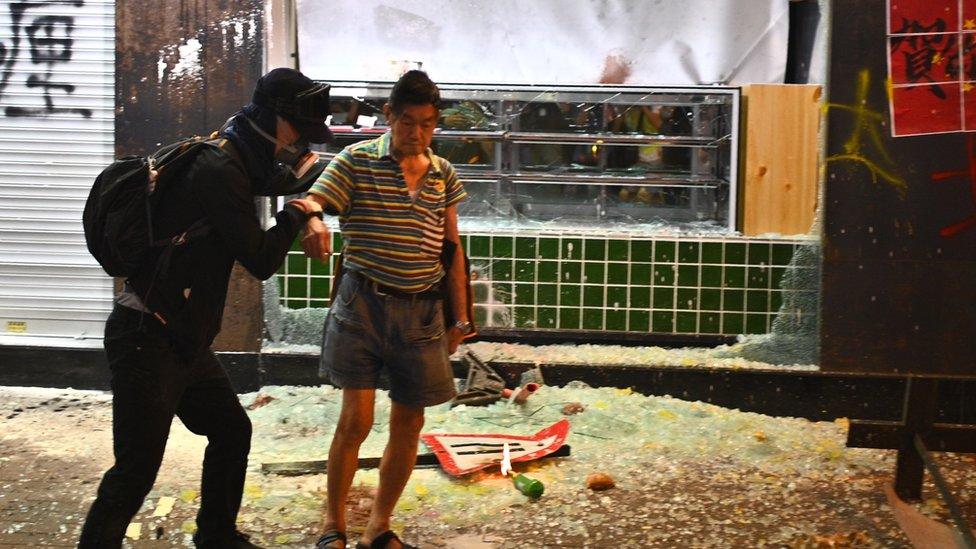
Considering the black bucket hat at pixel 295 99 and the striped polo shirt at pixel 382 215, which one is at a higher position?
the black bucket hat at pixel 295 99

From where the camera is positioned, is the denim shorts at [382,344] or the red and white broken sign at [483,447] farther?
the red and white broken sign at [483,447]

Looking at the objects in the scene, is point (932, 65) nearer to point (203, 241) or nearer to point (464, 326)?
point (464, 326)

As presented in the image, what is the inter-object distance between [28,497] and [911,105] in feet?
18.3

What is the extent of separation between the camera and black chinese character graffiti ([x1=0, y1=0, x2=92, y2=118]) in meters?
7.21

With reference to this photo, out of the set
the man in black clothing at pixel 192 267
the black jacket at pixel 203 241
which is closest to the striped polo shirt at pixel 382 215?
the man in black clothing at pixel 192 267

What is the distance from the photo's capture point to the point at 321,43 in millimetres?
7168

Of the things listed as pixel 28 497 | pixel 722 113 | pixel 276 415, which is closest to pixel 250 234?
pixel 28 497

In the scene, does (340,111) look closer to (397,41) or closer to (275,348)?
(397,41)

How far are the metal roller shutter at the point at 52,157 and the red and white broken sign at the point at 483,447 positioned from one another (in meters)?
2.77

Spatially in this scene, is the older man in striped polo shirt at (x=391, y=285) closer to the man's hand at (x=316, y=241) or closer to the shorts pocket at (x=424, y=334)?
the shorts pocket at (x=424, y=334)

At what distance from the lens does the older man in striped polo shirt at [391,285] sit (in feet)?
14.6

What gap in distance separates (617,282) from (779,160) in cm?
132

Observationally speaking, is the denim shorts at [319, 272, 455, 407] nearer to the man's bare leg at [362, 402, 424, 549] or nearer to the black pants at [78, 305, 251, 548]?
the man's bare leg at [362, 402, 424, 549]

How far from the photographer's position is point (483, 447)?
19.8 feet
